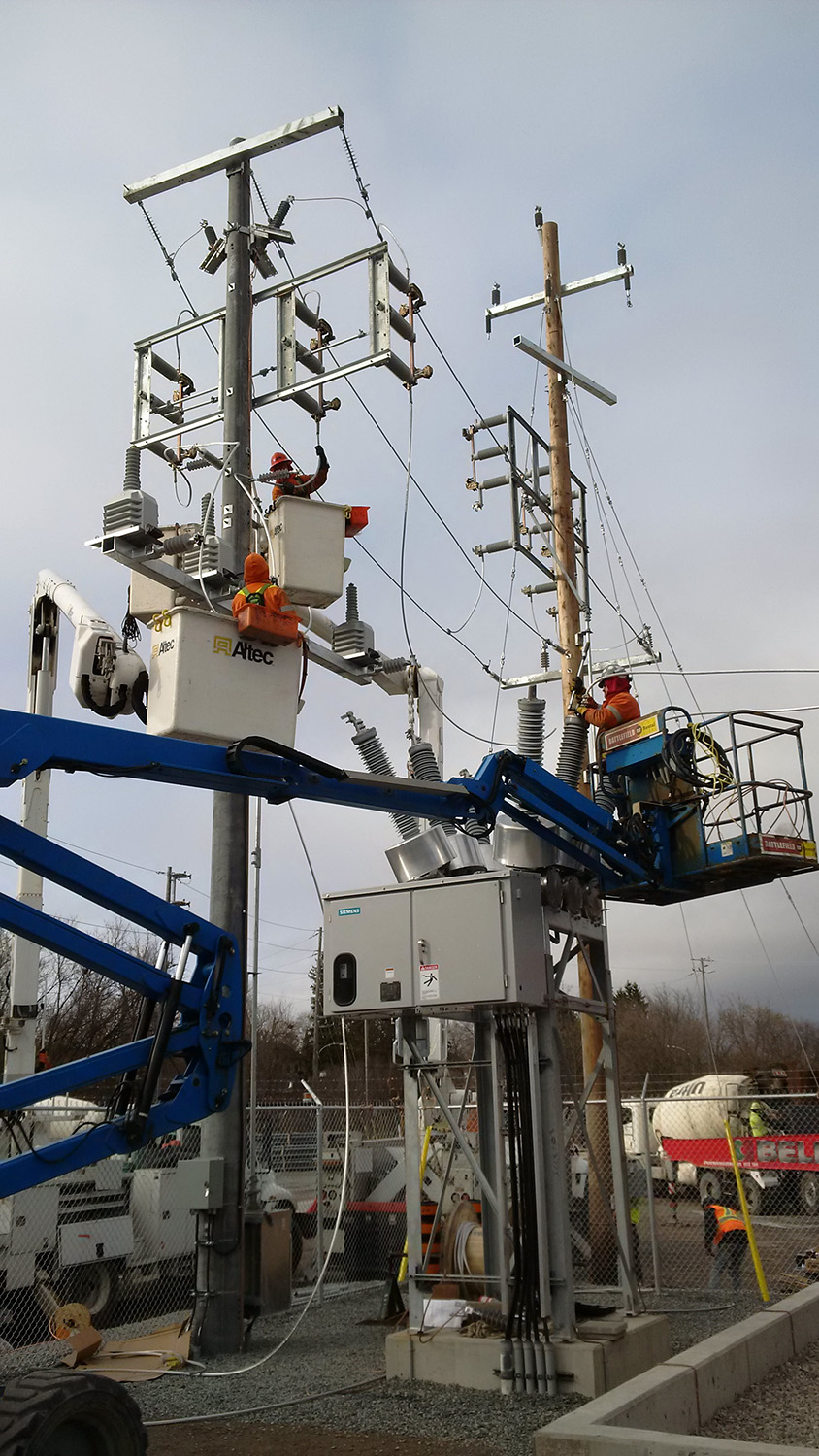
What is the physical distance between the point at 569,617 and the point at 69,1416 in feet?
38.8

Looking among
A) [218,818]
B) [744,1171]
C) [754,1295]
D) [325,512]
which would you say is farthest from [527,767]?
[744,1171]

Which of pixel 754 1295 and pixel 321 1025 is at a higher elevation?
pixel 321 1025

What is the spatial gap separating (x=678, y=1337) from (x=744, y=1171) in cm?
1198

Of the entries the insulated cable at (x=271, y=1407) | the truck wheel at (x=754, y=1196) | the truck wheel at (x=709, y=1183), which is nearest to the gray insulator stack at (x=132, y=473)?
the insulated cable at (x=271, y=1407)

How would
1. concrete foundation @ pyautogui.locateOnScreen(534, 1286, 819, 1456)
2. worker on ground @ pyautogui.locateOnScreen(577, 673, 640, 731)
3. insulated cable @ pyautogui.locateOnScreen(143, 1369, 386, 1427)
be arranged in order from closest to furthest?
concrete foundation @ pyautogui.locateOnScreen(534, 1286, 819, 1456) → insulated cable @ pyautogui.locateOnScreen(143, 1369, 386, 1427) → worker on ground @ pyautogui.locateOnScreen(577, 673, 640, 731)

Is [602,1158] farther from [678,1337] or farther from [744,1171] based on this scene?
[744,1171]

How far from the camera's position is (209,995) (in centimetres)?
694

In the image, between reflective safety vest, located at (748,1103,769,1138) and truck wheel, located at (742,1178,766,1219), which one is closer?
truck wheel, located at (742,1178,766,1219)

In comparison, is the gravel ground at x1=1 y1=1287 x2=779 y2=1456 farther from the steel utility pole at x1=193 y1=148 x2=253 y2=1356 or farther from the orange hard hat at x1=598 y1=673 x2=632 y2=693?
the orange hard hat at x1=598 y1=673 x2=632 y2=693

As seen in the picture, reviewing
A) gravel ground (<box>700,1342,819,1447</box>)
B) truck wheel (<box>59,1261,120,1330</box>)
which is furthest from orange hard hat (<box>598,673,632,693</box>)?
truck wheel (<box>59,1261,120,1330</box>)

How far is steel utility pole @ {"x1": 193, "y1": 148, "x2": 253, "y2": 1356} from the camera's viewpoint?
33.5 ft

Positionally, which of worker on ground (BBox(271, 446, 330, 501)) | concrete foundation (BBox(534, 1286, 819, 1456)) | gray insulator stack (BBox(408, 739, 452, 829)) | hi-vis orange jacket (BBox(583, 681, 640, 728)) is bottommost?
concrete foundation (BBox(534, 1286, 819, 1456))

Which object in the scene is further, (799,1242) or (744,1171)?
(744,1171)

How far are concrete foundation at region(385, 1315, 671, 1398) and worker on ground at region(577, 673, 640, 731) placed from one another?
483 cm
